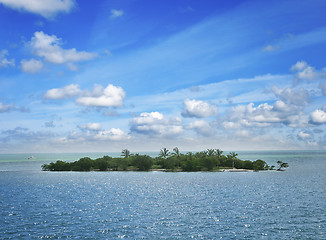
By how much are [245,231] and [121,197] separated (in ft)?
163

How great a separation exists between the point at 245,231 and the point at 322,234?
12.1m

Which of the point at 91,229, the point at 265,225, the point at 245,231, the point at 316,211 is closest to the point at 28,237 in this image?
the point at 91,229

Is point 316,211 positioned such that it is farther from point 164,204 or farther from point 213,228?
point 164,204

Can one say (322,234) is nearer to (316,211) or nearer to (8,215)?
(316,211)

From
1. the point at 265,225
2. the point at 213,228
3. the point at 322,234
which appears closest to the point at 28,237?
the point at 213,228

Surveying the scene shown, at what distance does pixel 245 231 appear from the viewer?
166 ft

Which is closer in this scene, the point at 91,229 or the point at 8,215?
the point at 91,229

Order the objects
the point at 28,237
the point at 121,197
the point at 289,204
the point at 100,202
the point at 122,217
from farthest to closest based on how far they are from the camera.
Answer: the point at 121,197 < the point at 100,202 < the point at 289,204 < the point at 122,217 < the point at 28,237

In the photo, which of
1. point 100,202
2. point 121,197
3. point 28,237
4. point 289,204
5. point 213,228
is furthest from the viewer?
point 121,197

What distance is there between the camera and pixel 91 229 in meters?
52.7

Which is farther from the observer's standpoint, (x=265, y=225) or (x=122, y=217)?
(x=122, y=217)

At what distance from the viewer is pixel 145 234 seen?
49.3m

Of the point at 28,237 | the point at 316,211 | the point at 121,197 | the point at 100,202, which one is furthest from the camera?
the point at 121,197

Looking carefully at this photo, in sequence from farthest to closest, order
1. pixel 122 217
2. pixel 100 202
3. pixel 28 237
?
pixel 100 202 → pixel 122 217 → pixel 28 237
